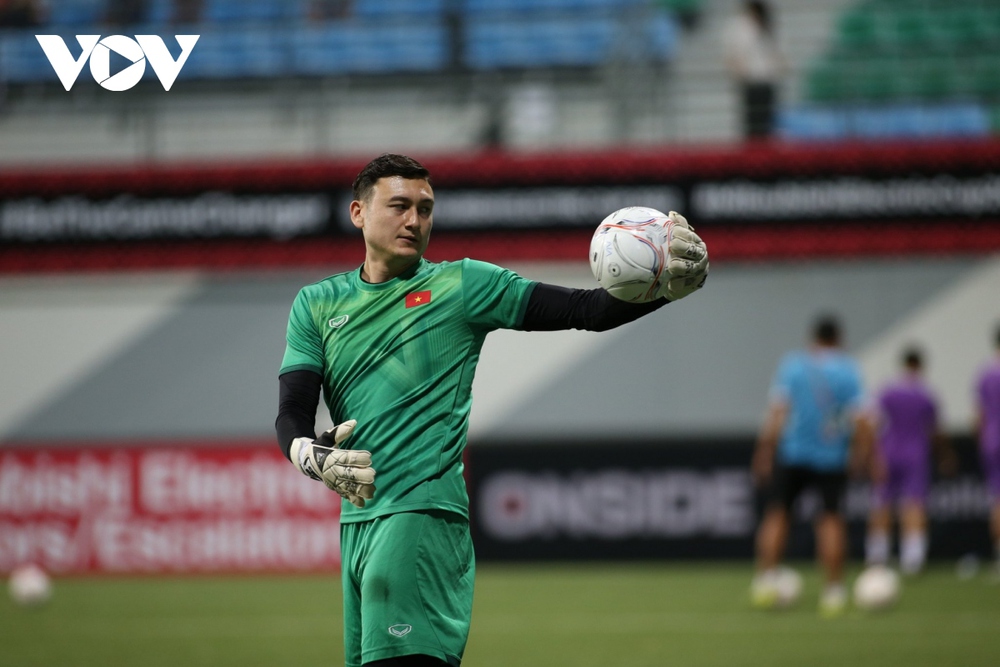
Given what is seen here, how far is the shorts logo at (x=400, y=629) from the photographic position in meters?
3.80

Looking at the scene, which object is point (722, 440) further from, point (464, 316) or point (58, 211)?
point (464, 316)

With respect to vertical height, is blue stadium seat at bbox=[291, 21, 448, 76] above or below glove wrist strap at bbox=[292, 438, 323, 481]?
above

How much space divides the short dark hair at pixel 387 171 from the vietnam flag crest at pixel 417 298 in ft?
1.09

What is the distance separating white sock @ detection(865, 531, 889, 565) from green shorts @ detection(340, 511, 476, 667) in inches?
407

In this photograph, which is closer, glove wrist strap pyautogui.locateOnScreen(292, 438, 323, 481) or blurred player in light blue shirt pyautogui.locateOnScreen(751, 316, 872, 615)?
glove wrist strap pyautogui.locateOnScreen(292, 438, 323, 481)

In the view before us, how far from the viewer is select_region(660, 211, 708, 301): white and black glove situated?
12.6 ft

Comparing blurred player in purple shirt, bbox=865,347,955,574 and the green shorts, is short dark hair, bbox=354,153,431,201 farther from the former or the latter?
blurred player in purple shirt, bbox=865,347,955,574

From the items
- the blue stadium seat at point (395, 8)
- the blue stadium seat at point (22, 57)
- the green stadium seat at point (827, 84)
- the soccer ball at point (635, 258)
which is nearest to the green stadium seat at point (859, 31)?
the green stadium seat at point (827, 84)

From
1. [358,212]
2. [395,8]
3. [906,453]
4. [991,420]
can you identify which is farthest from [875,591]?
[395,8]

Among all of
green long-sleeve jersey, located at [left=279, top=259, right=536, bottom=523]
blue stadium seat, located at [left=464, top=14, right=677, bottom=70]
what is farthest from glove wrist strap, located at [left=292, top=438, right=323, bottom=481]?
blue stadium seat, located at [left=464, top=14, right=677, bottom=70]

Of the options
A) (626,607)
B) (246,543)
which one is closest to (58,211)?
(246,543)

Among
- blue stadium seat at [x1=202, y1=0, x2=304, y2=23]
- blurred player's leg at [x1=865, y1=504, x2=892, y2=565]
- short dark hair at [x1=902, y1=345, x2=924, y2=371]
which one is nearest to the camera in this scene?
short dark hair at [x1=902, y1=345, x2=924, y2=371]

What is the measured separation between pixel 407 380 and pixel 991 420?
9.99m

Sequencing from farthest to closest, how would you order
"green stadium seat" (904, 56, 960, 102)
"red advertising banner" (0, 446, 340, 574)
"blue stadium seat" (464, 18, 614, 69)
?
"blue stadium seat" (464, 18, 614, 69)
"green stadium seat" (904, 56, 960, 102)
"red advertising banner" (0, 446, 340, 574)
